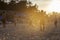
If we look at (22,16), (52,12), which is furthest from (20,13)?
(52,12)

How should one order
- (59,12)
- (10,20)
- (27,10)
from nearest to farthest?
(10,20)
(27,10)
(59,12)

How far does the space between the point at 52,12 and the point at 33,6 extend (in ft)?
21.3

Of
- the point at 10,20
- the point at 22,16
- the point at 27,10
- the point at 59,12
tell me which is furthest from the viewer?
the point at 59,12

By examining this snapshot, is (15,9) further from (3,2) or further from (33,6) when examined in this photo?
Result: (33,6)

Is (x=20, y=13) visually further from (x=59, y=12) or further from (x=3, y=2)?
(x=59, y=12)

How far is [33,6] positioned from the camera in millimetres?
81438

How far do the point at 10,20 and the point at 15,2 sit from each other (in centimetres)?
2521

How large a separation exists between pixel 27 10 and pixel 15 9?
17.0ft

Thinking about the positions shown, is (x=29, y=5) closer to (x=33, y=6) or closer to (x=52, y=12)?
(x=33, y=6)

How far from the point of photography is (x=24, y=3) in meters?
77.9

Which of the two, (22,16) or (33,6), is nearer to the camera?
(22,16)

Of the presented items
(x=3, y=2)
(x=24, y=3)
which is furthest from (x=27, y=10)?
(x=3, y=2)

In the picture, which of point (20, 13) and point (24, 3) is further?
point (24, 3)

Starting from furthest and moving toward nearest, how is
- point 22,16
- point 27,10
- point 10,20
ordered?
point 27,10 < point 22,16 < point 10,20
